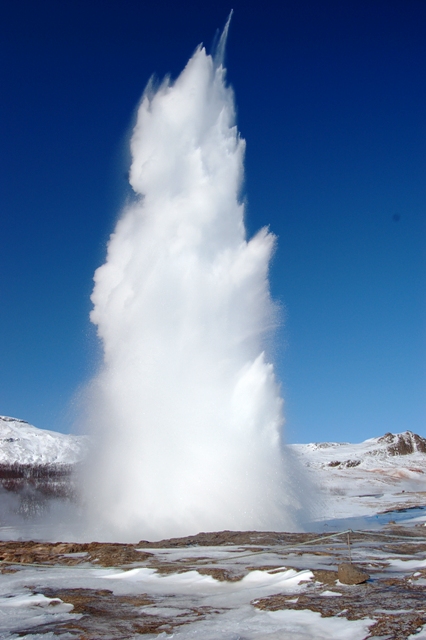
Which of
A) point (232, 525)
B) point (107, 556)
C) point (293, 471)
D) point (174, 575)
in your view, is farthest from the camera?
point (293, 471)

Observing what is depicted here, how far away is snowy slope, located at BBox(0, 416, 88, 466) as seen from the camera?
142125mm

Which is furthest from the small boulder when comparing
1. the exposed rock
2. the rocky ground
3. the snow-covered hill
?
the exposed rock

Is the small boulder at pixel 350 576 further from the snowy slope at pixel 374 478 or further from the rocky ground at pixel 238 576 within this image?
the snowy slope at pixel 374 478

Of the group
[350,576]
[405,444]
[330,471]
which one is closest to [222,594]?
[350,576]

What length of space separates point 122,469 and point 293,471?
8.55 meters

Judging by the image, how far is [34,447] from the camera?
160 m

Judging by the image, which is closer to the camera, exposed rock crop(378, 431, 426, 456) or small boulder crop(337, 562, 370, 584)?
small boulder crop(337, 562, 370, 584)

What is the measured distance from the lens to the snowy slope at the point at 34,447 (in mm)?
142125

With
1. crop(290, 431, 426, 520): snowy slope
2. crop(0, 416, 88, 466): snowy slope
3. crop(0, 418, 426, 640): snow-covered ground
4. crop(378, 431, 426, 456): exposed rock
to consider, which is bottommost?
crop(0, 418, 426, 640): snow-covered ground

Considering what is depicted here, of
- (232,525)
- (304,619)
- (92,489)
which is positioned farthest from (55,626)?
(92,489)

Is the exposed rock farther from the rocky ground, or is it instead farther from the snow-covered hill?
the rocky ground

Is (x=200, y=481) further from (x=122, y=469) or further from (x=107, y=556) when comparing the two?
(x=107, y=556)

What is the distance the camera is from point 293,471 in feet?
85.2

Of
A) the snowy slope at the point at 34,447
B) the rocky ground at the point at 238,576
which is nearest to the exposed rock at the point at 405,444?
the snowy slope at the point at 34,447
